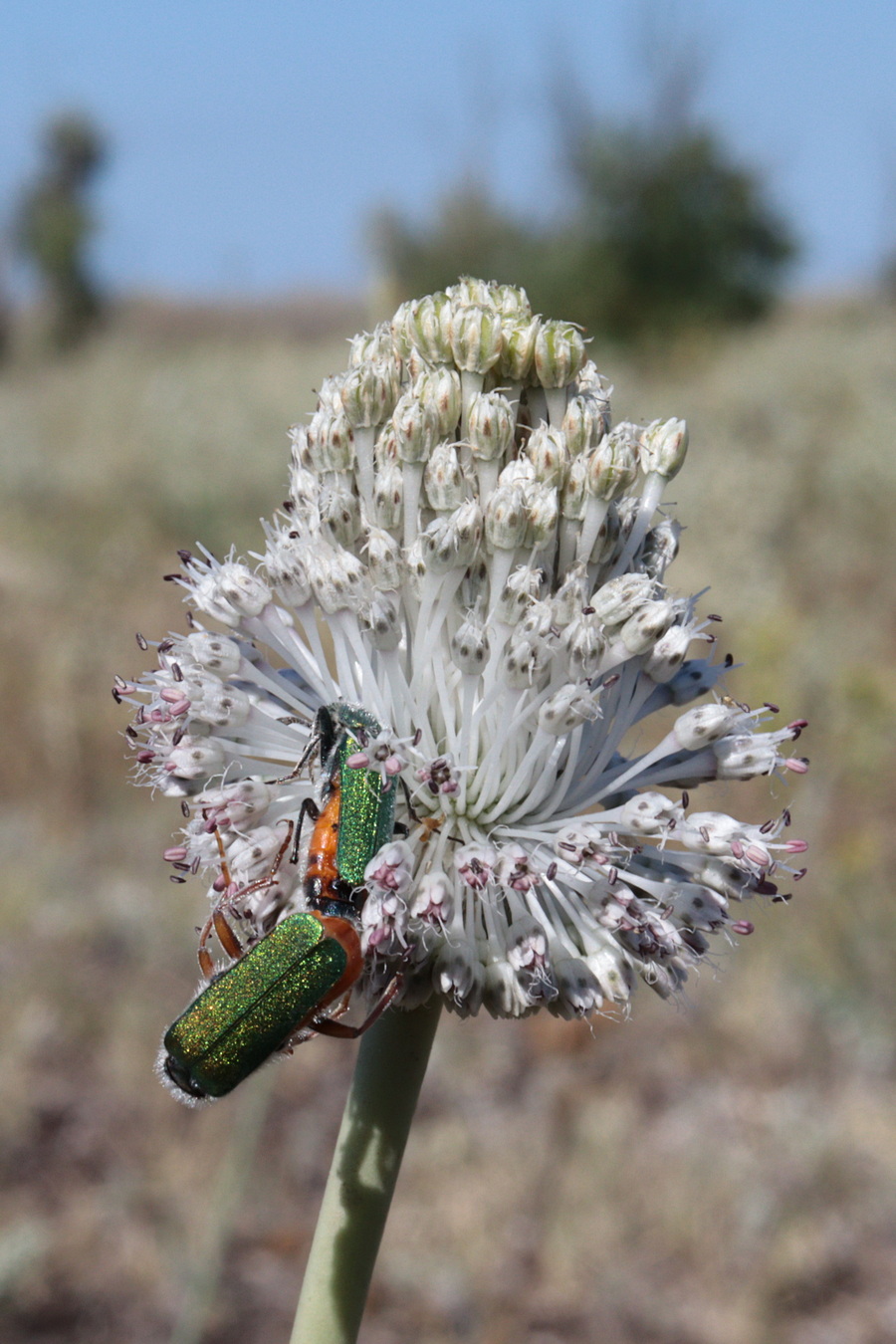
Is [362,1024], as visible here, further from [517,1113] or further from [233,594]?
[517,1113]

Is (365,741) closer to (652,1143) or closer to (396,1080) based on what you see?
(396,1080)

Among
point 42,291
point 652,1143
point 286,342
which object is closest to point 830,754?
point 652,1143

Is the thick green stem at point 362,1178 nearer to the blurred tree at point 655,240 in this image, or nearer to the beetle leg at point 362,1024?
the beetle leg at point 362,1024

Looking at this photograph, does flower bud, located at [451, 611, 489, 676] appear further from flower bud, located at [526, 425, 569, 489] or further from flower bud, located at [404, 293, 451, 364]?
flower bud, located at [404, 293, 451, 364]

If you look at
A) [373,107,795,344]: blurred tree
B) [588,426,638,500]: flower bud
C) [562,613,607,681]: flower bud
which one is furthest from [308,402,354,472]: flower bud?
[373,107,795,344]: blurred tree

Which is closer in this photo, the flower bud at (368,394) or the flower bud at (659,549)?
the flower bud at (368,394)

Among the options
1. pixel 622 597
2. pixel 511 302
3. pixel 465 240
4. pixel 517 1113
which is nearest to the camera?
pixel 622 597

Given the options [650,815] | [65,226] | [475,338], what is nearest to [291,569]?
[475,338]

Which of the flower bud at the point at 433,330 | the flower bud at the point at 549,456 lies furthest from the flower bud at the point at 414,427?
the flower bud at the point at 549,456
